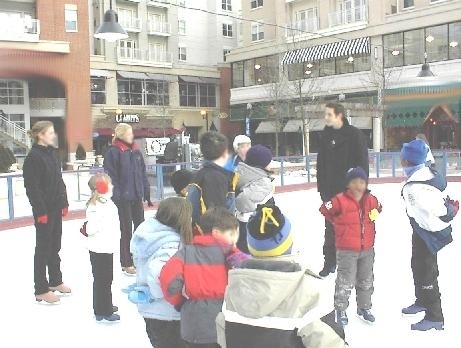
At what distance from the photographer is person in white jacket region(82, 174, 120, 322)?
4359mm

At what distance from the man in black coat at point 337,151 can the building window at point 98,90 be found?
1314 inches

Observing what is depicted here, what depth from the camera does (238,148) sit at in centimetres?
485

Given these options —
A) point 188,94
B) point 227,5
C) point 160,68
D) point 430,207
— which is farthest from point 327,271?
point 227,5

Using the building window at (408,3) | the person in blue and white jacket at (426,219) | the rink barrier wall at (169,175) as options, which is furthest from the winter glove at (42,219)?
the building window at (408,3)

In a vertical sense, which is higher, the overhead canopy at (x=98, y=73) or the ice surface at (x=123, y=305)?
the overhead canopy at (x=98, y=73)

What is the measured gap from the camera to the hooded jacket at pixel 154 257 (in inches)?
109

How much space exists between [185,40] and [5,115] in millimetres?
15873

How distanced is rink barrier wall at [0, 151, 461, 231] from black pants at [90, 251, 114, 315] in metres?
5.77

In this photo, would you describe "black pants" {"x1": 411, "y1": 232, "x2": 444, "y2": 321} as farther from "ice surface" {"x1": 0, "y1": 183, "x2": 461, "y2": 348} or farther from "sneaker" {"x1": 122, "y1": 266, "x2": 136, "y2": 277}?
"sneaker" {"x1": 122, "y1": 266, "x2": 136, "y2": 277}

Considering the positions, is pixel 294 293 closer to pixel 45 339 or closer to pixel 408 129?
pixel 45 339

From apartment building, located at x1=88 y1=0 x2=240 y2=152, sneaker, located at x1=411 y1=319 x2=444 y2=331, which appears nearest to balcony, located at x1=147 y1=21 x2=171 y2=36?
apartment building, located at x1=88 y1=0 x2=240 y2=152

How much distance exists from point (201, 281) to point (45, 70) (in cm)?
3116

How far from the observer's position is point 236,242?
3.02 m

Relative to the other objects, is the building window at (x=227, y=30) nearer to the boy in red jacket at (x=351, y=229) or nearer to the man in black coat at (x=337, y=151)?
the man in black coat at (x=337, y=151)
